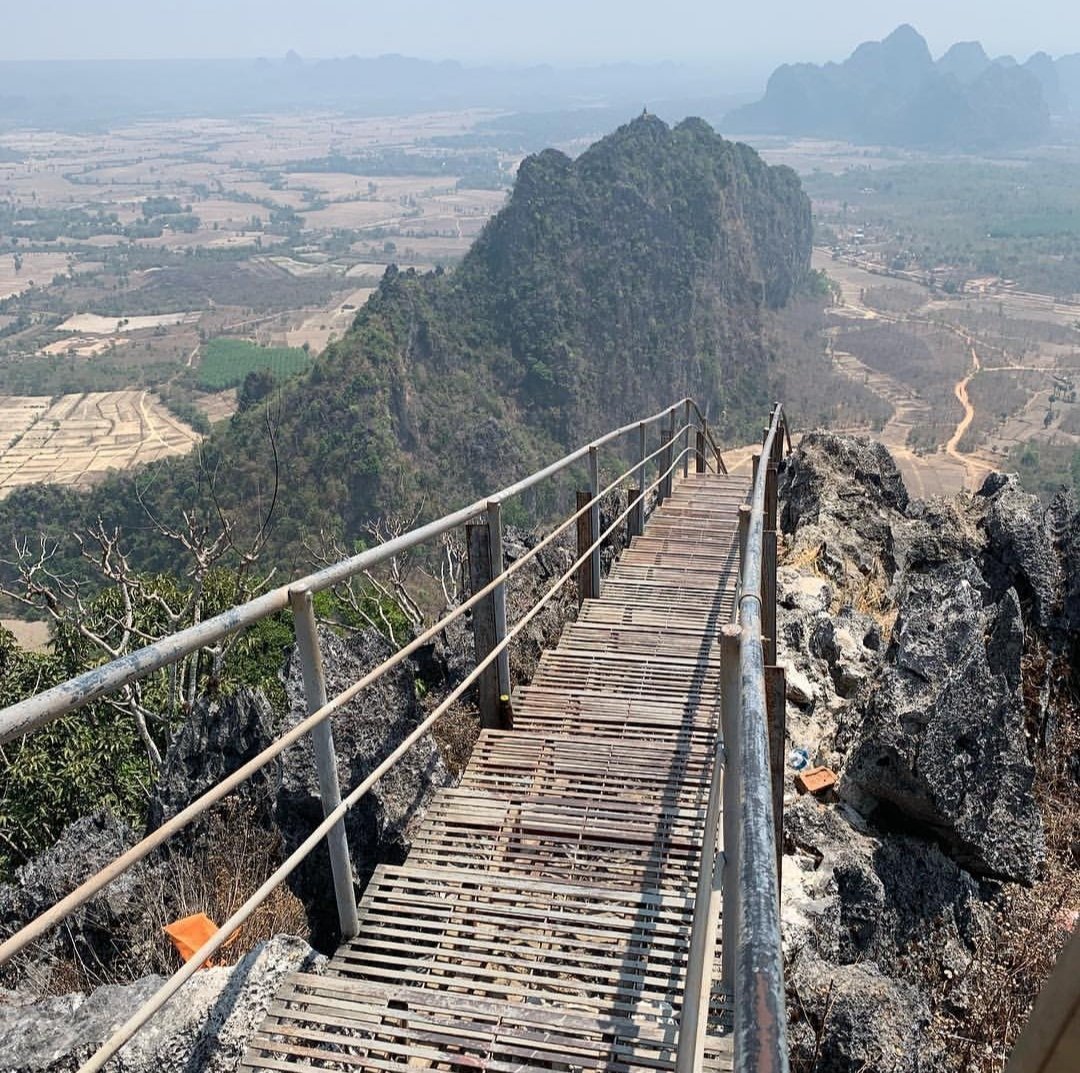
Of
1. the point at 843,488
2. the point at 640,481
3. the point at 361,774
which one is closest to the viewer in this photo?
the point at 361,774

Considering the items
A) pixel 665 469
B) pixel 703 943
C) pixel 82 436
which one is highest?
pixel 703 943

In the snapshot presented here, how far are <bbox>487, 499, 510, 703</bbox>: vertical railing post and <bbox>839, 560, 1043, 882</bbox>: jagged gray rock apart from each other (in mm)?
1836

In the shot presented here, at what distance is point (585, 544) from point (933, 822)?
2.25 meters

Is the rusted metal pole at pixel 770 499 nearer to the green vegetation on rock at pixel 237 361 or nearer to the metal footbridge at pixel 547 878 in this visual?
the metal footbridge at pixel 547 878

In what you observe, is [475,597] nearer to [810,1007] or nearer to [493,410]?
[810,1007]

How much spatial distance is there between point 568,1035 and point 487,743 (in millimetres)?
1566

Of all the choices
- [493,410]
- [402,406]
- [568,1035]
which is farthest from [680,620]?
[493,410]

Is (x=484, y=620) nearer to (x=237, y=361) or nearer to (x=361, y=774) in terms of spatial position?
(x=361, y=774)

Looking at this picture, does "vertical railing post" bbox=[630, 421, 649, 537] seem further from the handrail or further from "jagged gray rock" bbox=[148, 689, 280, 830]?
the handrail

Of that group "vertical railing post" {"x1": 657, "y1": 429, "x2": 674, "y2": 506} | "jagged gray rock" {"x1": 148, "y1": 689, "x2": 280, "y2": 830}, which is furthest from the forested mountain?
"jagged gray rock" {"x1": 148, "y1": 689, "x2": 280, "y2": 830}

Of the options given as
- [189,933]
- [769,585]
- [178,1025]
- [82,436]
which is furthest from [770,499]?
[82,436]

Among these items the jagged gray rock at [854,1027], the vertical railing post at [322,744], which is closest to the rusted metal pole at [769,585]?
the jagged gray rock at [854,1027]

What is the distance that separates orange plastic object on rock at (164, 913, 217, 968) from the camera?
10.3ft

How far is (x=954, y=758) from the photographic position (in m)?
4.29
